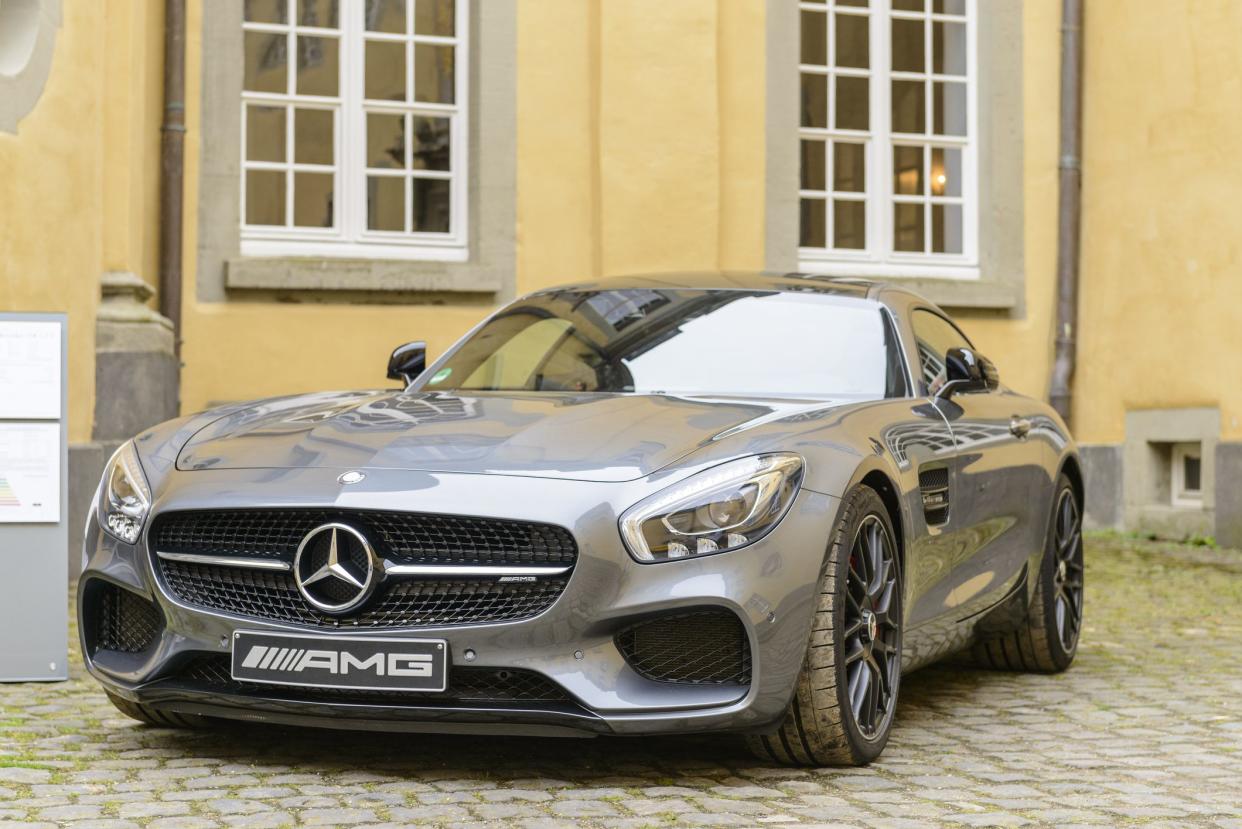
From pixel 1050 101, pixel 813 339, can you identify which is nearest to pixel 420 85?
pixel 1050 101

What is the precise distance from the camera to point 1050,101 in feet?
47.6

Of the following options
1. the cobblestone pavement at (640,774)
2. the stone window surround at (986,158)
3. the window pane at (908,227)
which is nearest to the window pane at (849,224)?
the window pane at (908,227)

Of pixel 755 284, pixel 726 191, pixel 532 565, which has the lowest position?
pixel 532 565

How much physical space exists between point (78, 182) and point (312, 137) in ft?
11.3

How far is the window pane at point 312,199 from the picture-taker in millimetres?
13180

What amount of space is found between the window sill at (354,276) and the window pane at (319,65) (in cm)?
145

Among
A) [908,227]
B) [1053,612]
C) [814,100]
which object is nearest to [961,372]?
[1053,612]

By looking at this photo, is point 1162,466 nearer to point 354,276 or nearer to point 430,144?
point 430,144

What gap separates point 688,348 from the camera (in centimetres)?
562

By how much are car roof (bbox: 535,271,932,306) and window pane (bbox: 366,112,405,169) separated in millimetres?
7344

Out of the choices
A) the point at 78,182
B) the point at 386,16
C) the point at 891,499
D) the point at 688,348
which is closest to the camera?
the point at 891,499

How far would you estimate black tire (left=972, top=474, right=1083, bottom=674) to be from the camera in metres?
6.65

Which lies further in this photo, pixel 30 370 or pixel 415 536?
pixel 30 370

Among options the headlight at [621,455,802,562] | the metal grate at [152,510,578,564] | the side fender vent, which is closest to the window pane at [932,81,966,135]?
the side fender vent
